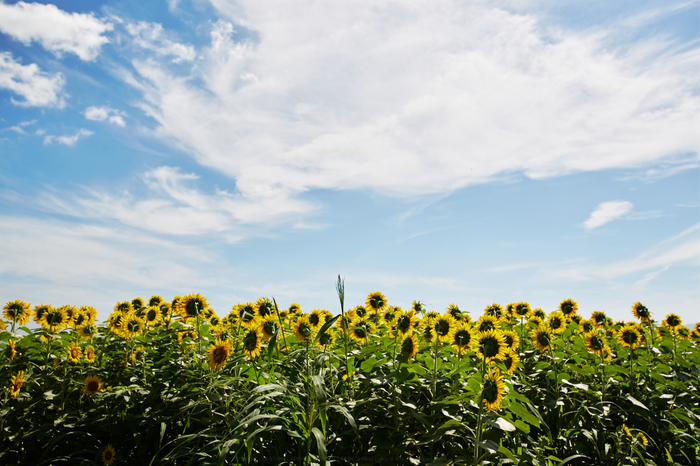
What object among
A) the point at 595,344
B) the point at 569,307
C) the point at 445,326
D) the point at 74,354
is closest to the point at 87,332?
the point at 74,354

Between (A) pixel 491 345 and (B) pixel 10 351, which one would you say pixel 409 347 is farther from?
(B) pixel 10 351

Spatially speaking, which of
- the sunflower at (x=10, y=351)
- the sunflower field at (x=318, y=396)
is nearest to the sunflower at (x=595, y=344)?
the sunflower field at (x=318, y=396)

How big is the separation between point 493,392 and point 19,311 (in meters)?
5.43

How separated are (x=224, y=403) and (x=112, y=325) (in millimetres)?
2595

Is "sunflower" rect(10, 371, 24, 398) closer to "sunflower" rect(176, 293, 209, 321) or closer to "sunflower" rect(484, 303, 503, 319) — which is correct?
"sunflower" rect(176, 293, 209, 321)

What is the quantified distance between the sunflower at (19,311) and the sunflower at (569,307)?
752 centimetres

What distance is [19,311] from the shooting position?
17.3 ft

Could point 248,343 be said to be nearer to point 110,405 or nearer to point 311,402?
point 311,402

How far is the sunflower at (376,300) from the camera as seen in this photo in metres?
5.97

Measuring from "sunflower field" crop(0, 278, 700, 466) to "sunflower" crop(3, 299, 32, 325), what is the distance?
14 mm

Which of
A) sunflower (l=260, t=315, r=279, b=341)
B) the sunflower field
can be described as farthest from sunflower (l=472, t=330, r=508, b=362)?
sunflower (l=260, t=315, r=279, b=341)

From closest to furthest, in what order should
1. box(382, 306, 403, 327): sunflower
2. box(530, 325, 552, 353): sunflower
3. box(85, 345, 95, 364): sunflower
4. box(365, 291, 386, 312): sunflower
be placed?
1. box(85, 345, 95, 364): sunflower
2. box(530, 325, 552, 353): sunflower
3. box(382, 306, 403, 327): sunflower
4. box(365, 291, 386, 312): sunflower

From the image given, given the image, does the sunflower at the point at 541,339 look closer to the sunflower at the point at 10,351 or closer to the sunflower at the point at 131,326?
the sunflower at the point at 131,326

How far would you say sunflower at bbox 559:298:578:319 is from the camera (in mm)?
7027
